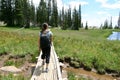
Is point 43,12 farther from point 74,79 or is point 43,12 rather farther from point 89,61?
point 74,79

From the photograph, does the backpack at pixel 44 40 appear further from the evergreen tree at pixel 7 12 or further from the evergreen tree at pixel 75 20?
the evergreen tree at pixel 75 20

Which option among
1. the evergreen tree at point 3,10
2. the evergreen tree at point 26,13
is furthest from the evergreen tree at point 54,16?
the evergreen tree at point 3,10

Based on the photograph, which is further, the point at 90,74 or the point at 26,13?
the point at 26,13

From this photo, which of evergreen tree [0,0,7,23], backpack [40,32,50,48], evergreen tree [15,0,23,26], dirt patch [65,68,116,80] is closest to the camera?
backpack [40,32,50,48]

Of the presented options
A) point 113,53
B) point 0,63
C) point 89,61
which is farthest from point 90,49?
point 0,63

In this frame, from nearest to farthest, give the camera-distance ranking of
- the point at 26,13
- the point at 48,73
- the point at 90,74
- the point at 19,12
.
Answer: the point at 48,73, the point at 90,74, the point at 19,12, the point at 26,13

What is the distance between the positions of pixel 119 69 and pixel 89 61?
2.64m

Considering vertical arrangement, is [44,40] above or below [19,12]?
below

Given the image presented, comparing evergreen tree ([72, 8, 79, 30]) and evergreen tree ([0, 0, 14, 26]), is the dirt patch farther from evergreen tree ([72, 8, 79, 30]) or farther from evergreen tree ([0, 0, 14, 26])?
evergreen tree ([72, 8, 79, 30])

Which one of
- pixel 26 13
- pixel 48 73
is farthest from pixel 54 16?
pixel 48 73

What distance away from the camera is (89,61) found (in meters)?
27.4

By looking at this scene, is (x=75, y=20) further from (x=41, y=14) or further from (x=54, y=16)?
(x=41, y=14)

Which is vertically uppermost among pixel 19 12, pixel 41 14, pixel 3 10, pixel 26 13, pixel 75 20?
Result: pixel 3 10

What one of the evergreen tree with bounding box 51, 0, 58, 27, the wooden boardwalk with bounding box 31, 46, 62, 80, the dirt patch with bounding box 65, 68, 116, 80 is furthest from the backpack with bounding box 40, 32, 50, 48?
the evergreen tree with bounding box 51, 0, 58, 27
